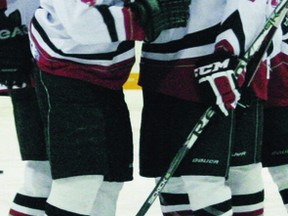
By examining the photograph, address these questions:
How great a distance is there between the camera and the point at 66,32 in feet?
6.45

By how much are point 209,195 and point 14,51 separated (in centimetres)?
71

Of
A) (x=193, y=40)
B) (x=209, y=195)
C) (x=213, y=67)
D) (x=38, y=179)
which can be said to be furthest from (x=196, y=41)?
(x=38, y=179)

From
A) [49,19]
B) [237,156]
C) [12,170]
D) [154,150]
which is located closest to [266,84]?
[237,156]

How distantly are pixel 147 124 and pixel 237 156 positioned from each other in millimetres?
268

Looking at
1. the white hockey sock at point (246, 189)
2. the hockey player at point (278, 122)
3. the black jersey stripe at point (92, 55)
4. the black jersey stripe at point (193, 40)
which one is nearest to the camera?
the black jersey stripe at point (92, 55)

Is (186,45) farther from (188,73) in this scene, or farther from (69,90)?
(69,90)

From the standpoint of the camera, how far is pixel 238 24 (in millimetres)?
2008

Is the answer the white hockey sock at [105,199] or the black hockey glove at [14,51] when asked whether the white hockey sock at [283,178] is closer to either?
the white hockey sock at [105,199]

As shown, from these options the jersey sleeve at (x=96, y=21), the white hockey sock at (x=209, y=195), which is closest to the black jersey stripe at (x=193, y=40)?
the jersey sleeve at (x=96, y=21)

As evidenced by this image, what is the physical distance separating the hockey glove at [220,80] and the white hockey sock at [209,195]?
0.18 metres

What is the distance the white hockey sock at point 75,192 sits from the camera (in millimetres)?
1983

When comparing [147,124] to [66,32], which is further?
[147,124]

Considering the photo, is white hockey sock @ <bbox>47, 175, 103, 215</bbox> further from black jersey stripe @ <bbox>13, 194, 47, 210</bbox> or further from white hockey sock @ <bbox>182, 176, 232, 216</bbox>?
black jersey stripe @ <bbox>13, 194, 47, 210</bbox>

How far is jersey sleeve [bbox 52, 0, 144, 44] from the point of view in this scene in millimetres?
1874
